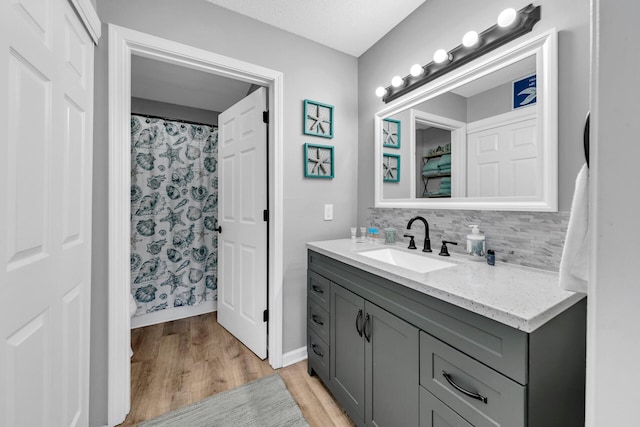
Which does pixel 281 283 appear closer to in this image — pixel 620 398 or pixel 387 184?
pixel 387 184

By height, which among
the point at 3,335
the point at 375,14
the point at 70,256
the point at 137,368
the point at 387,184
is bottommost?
the point at 137,368

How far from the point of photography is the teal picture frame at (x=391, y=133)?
72.8 inches

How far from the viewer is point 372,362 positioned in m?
1.18

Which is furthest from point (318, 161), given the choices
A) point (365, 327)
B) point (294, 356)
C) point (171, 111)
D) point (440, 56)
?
point (171, 111)

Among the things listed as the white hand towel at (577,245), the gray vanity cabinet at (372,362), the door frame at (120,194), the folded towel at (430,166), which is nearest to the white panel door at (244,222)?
the door frame at (120,194)

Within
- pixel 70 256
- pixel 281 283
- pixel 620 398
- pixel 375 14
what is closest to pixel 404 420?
pixel 620 398

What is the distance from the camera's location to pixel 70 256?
1.08 m

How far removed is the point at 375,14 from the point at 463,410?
2.15m

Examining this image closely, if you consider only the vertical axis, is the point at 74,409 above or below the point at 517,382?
below

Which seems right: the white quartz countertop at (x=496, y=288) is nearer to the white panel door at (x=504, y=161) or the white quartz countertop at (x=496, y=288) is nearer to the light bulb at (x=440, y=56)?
the white panel door at (x=504, y=161)

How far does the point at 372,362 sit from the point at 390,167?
128 cm

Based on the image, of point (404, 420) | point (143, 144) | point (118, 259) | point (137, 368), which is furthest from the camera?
point (143, 144)

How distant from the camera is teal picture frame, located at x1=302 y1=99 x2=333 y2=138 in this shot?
6.38 ft

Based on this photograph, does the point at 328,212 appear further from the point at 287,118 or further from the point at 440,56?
the point at 440,56
